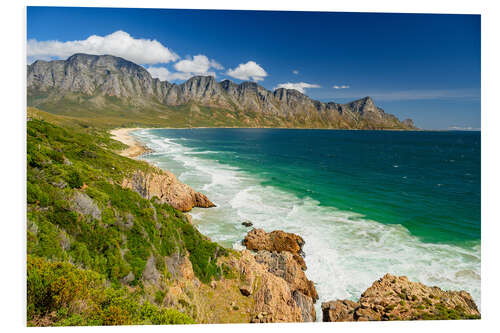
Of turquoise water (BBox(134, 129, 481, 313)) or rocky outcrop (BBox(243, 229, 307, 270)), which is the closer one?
turquoise water (BBox(134, 129, 481, 313))

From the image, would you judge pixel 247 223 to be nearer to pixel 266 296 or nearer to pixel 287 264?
pixel 287 264

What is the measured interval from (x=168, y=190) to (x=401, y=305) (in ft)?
58.1

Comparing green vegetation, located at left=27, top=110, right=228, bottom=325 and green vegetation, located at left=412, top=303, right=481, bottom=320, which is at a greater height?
green vegetation, located at left=27, top=110, right=228, bottom=325

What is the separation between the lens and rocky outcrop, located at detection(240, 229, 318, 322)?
9273mm

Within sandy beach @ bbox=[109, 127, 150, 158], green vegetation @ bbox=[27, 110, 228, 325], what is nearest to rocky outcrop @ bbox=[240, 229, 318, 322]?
green vegetation @ bbox=[27, 110, 228, 325]

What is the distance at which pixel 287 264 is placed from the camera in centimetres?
1146

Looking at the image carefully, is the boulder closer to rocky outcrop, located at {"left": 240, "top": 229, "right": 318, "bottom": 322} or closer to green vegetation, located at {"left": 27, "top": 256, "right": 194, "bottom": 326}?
rocky outcrop, located at {"left": 240, "top": 229, "right": 318, "bottom": 322}

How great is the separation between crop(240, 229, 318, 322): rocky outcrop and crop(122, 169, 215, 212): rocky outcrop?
24.8ft

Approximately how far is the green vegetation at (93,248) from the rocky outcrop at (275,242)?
586 centimetres

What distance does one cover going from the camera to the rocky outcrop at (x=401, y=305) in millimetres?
7887

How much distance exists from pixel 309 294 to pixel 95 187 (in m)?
9.55

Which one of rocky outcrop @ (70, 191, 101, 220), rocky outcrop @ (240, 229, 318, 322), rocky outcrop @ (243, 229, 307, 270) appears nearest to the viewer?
rocky outcrop @ (70, 191, 101, 220)

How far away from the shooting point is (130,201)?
798 cm

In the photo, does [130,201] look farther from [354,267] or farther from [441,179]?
[441,179]
